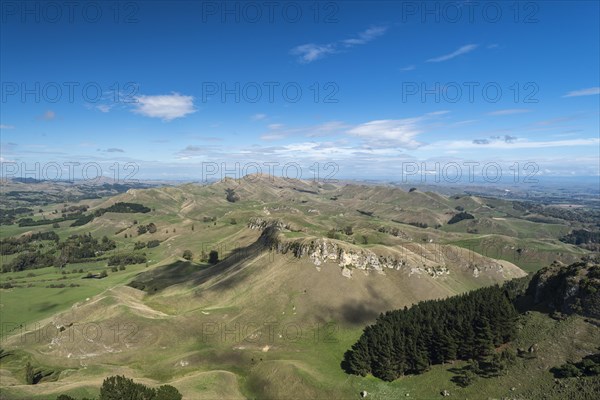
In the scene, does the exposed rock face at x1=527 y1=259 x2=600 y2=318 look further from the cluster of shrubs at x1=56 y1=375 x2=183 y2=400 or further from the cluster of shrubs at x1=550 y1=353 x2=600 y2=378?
the cluster of shrubs at x1=56 y1=375 x2=183 y2=400

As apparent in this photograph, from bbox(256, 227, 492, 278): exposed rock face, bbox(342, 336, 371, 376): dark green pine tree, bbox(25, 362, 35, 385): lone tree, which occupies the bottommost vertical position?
bbox(25, 362, 35, 385): lone tree

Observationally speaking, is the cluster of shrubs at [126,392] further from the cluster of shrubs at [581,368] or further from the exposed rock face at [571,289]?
the exposed rock face at [571,289]

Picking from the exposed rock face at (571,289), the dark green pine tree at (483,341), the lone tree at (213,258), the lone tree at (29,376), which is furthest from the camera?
the lone tree at (213,258)

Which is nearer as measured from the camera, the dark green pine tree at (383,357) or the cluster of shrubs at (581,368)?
the cluster of shrubs at (581,368)

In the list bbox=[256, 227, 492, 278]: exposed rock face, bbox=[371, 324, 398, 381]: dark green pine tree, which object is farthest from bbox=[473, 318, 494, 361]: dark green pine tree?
bbox=[256, 227, 492, 278]: exposed rock face

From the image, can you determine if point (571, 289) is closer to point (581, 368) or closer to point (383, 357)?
point (581, 368)

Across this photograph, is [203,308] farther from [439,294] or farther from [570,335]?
[570,335]

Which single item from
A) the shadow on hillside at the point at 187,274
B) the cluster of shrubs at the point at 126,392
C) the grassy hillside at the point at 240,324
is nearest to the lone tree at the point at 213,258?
the shadow on hillside at the point at 187,274

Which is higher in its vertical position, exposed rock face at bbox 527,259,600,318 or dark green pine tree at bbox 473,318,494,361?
exposed rock face at bbox 527,259,600,318

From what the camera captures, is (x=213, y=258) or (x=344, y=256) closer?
(x=344, y=256)

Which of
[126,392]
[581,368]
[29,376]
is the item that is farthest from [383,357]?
[29,376]
